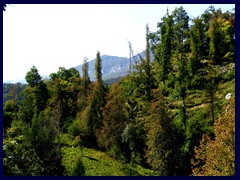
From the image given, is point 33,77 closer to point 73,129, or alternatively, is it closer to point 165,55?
point 73,129

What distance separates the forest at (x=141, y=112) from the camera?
1958cm

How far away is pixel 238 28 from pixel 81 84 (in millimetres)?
26468

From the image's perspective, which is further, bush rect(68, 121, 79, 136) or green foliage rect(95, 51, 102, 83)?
green foliage rect(95, 51, 102, 83)

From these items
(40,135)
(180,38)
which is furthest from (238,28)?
(180,38)

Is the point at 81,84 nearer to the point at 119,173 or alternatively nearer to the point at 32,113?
the point at 32,113

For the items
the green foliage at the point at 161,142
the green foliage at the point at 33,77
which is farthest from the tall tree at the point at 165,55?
the green foliage at the point at 33,77

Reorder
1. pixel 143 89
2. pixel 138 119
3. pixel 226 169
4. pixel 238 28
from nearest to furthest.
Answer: pixel 238 28 → pixel 226 169 → pixel 138 119 → pixel 143 89

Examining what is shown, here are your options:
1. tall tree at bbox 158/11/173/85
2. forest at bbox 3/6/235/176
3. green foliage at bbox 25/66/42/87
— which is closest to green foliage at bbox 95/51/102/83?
forest at bbox 3/6/235/176

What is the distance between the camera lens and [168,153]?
20016 mm

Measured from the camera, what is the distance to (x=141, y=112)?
81.1ft

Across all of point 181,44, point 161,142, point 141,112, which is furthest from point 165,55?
point 161,142

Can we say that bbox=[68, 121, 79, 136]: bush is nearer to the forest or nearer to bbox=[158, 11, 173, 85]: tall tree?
the forest

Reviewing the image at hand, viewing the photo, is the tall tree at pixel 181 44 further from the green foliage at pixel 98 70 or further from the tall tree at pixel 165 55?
the green foliage at pixel 98 70

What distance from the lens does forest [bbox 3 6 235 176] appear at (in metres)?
19.6
